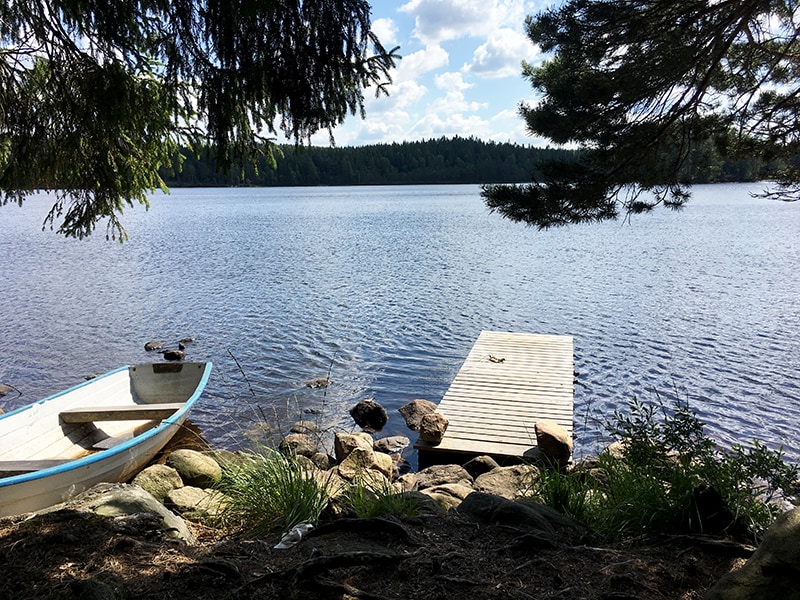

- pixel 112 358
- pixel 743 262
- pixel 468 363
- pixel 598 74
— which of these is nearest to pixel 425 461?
pixel 468 363

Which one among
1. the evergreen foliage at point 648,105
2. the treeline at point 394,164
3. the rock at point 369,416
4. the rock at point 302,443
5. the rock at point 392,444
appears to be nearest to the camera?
the evergreen foliage at point 648,105

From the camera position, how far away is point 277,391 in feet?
39.2

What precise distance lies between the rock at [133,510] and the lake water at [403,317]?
1.35m

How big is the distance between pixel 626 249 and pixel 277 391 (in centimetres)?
2361

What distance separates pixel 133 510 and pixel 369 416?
671cm

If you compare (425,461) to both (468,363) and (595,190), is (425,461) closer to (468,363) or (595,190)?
(468,363)

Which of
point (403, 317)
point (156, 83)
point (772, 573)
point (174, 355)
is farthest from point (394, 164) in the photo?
point (772, 573)

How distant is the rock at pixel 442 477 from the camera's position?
24.1 ft

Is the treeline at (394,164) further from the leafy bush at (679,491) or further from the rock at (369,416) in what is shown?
the leafy bush at (679,491)

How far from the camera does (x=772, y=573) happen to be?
2324 millimetres

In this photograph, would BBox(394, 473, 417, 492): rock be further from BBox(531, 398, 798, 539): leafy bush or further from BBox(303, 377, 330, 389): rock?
BBox(303, 377, 330, 389): rock

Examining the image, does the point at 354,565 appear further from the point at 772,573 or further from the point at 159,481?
the point at 159,481

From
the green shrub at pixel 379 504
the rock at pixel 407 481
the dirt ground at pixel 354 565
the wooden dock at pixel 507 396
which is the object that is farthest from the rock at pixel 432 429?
the dirt ground at pixel 354 565

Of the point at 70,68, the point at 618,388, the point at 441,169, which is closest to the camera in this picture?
the point at 70,68
